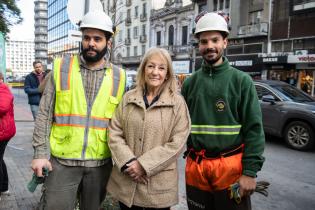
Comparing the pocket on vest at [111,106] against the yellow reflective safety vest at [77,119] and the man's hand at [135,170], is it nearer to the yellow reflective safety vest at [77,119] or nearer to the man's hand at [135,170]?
the yellow reflective safety vest at [77,119]

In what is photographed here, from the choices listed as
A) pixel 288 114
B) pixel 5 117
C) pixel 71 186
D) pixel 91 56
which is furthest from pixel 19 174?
pixel 288 114

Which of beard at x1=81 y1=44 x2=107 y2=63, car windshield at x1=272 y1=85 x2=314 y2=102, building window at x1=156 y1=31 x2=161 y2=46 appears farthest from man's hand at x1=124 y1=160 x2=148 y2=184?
building window at x1=156 y1=31 x2=161 y2=46

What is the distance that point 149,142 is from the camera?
255 cm

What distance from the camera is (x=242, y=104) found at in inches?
104

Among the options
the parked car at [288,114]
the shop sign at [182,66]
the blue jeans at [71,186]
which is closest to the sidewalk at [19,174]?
the blue jeans at [71,186]

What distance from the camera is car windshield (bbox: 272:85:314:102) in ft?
30.1

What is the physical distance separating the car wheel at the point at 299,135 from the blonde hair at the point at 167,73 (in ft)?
22.2

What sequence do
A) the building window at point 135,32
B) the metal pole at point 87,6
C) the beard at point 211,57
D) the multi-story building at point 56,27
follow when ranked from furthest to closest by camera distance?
the multi-story building at point 56,27
the building window at point 135,32
the metal pole at point 87,6
the beard at point 211,57

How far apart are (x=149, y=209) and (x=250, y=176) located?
79 cm

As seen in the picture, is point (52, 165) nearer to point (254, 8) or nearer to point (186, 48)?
point (254, 8)

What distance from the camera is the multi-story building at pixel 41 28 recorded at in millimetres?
131875

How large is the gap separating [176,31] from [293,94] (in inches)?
1418

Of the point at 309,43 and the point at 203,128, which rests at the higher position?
the point at 309,43

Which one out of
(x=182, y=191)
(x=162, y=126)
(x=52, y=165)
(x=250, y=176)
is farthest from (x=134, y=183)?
(x=182, y=191)
